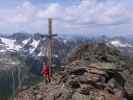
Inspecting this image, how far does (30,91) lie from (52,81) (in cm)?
279

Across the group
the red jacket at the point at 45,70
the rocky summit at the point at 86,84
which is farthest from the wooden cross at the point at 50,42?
the rocky summit at the point at 86,84

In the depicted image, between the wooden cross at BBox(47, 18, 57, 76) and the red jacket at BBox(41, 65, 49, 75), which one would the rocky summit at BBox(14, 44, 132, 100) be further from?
the wooden cross at BBox(47, 18, 57, 76)

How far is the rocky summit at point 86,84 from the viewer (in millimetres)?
39156

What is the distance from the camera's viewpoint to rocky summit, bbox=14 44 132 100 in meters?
39.2

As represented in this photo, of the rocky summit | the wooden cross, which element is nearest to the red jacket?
the wooden cross

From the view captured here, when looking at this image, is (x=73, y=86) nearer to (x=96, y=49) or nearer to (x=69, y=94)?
(x=69, y=94)

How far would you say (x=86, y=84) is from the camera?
40000 millimetres

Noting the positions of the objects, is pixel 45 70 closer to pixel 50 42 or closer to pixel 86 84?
pixel 50 42

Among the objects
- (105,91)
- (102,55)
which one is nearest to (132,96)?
(102,55)

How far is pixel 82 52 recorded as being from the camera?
175ft

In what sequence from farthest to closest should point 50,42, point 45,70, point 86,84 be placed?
point 45,70 < point 50,42 < point 86,84

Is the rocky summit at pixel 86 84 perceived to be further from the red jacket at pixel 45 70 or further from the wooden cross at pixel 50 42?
the wooden cross at pixel 50 42

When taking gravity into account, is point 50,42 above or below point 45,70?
above

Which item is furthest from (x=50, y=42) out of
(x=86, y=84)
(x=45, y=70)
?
(x=86, y=84)
